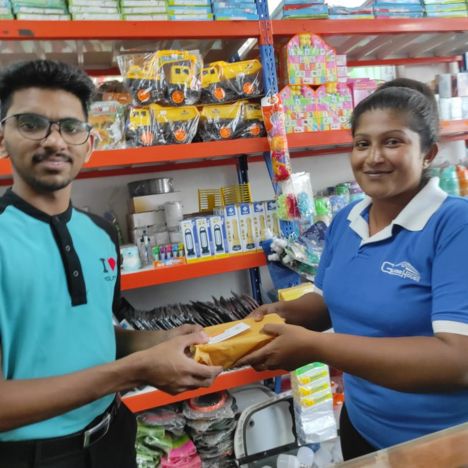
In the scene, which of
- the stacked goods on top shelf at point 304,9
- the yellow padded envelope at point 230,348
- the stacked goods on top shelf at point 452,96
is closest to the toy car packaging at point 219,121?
the stacked goods on top shelf at point 304,9

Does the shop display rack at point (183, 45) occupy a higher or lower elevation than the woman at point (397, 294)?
higher

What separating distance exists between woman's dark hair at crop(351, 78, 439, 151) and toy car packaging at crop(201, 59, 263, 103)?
889mm

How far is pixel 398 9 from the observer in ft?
6.34

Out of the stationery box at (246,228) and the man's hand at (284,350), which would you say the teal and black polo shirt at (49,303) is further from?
the stationery box at (246,228)

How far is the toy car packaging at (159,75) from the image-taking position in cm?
161

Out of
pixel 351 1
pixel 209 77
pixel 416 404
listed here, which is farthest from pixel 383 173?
pixel 351 1

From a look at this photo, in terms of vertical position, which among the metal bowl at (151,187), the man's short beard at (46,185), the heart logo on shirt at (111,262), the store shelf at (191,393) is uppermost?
the metal bowl at (151,187)

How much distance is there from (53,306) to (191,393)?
1.00 metres

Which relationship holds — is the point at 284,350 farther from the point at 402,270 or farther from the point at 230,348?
the point at 402,270

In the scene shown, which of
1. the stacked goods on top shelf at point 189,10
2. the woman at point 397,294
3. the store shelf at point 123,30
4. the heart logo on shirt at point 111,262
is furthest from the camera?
the stacked goods on top shelf at point 189,10

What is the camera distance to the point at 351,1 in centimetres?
219

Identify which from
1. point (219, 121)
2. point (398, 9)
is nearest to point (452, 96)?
point (398, 9)

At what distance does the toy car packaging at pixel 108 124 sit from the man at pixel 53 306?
24.5 inches

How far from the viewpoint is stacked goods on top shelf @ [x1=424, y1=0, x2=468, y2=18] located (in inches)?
78.5
